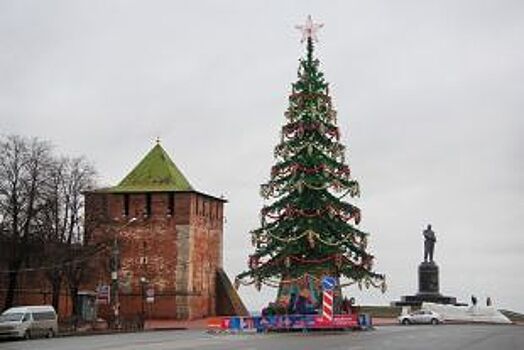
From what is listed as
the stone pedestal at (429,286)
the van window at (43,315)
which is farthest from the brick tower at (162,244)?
the van window at (43,315)

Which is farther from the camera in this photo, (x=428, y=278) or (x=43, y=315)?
(x=428, y=278)

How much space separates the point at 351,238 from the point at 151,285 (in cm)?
2763

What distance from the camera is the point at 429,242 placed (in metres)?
70.7

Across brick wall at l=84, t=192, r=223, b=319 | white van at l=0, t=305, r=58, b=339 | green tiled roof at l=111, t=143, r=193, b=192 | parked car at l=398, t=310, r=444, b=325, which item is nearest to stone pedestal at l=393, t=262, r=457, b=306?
parked car at l=398, t=310, r=444, b=325

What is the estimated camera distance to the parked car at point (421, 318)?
193ft

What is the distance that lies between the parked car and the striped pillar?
57.0ft

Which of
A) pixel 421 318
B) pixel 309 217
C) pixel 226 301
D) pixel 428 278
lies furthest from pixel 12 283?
pixel 428 278

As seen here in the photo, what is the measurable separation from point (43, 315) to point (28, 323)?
1.60 metres

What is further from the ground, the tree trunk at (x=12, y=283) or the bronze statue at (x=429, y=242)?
the bronze statue at (x=429, y=242)

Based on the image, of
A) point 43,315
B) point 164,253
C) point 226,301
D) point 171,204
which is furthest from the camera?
point 226,301

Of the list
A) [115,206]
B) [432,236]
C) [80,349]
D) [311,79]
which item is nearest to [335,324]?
[311,79]

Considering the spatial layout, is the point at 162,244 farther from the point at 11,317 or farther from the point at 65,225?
the point at 11,317

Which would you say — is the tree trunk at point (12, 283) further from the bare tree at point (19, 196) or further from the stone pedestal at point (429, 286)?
the stone pedestal at point (429, 286)

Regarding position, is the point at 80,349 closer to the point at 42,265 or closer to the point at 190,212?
the point at 42,265
